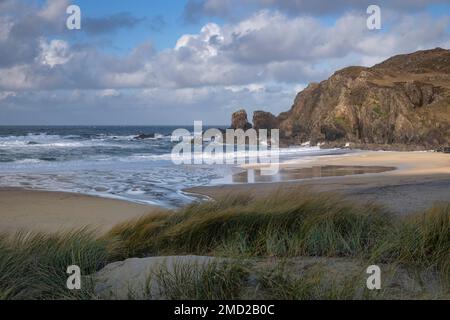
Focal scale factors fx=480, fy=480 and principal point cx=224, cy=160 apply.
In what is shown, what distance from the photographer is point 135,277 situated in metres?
4.39

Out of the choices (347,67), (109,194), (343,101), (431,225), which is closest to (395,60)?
(347,67)

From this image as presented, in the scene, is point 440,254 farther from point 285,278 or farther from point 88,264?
point 88,264

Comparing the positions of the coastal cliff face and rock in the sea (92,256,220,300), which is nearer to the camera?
rock in the sea (92,256,220,300)

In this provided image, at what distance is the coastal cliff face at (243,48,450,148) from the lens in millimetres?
36344

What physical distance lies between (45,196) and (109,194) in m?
1.75

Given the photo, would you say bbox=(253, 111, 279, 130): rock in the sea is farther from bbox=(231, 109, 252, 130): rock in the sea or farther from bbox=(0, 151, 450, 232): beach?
bbox=(0, 151, 450, 232): beach

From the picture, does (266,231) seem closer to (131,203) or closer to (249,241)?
(249,241)

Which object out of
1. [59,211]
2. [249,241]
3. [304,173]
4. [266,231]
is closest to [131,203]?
[59,211]

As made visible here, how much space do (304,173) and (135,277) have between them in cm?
1580

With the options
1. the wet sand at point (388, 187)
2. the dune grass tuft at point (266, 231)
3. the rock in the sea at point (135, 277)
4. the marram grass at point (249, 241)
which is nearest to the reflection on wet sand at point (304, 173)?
the wet sand at point (388, 187)

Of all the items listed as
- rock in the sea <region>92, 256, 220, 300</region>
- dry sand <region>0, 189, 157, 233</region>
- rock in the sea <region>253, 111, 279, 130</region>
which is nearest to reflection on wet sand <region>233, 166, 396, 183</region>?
dry sand <region>0, 189, 157, 233</region>

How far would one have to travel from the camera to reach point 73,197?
517 inches

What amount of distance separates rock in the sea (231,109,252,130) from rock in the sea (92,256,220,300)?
57.9 meters

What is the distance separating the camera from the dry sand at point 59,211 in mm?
9509
